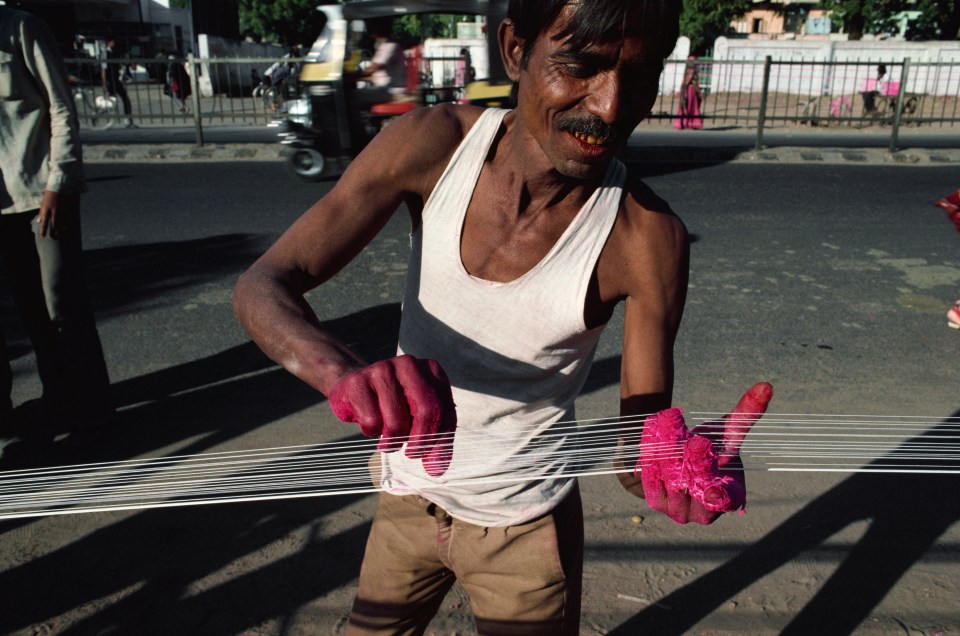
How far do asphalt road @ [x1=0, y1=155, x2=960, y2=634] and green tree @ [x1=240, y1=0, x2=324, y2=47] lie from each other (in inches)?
1749

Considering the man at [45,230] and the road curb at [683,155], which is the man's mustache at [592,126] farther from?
the road curb at [683,155]

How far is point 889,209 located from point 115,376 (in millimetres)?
8424

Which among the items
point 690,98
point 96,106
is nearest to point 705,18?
point 690,98

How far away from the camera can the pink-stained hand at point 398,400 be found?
1141 mm

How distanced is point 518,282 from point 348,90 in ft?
31.5

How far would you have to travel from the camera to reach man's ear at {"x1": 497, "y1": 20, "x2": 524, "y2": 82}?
166 cm

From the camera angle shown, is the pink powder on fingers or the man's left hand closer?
the pink powder on fingers

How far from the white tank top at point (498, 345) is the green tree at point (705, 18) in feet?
131

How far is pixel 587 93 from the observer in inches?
60.1

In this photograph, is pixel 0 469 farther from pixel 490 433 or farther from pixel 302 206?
pixel 302 206

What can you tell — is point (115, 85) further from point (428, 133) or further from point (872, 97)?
point (428, 133)

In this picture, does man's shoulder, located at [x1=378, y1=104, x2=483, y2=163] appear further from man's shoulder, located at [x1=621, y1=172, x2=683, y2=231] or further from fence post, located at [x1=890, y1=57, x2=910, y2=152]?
fence post, located at [x1=890, y1=57, x2=910, y2=152]

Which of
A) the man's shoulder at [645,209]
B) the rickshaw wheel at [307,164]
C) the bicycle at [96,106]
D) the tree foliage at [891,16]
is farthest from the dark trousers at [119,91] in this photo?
the tree foliage at [891,16]

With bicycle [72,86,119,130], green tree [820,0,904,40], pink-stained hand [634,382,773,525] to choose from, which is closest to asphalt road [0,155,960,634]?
pink-stained hand [634,382,773,525]
